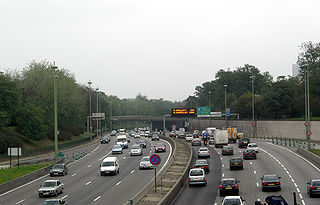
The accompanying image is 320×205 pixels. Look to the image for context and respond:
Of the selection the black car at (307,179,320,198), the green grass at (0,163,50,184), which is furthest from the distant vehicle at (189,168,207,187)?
the green grass at (0,163,50,184)

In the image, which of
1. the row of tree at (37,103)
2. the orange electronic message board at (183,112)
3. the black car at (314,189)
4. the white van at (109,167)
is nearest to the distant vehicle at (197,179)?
the black car at (314,189)

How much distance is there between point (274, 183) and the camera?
31594 millimetres

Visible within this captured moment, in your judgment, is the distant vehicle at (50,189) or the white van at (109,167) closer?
the distant vehicle at (50,189)

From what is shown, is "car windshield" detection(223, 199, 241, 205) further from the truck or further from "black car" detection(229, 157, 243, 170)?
the truck

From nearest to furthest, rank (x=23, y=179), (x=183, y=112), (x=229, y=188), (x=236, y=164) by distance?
(x=229, y=188) < (x=23, y=179) < (x=236, y=164) < (x=183, y=112)

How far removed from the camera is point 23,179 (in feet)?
137

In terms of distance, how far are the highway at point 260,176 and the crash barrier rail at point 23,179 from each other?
1577cm

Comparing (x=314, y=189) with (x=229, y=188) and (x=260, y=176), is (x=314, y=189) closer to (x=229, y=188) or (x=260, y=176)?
(x=229, y=188)

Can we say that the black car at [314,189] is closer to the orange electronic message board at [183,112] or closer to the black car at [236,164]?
the black car at [236,164]

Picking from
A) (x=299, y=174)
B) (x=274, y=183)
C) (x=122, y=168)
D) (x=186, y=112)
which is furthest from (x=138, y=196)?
(x=186, y=112)

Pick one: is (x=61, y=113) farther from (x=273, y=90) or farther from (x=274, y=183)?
(x=274, y=183)

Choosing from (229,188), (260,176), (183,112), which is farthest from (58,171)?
(183,112)

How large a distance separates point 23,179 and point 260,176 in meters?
22.9

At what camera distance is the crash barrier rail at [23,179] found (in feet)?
122
